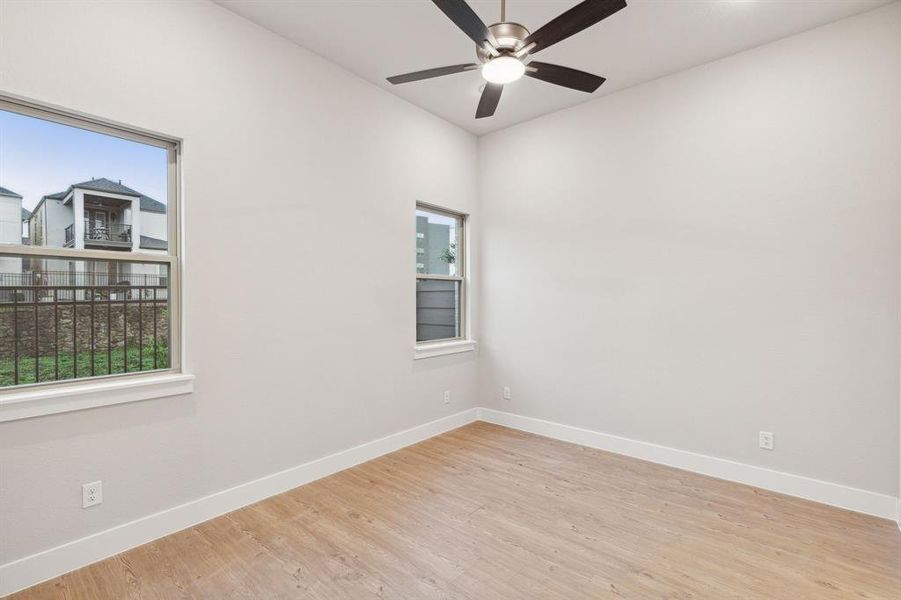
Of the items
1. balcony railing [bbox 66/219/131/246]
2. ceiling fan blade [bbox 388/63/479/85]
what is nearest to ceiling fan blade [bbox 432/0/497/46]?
ceiling fan blade [bbox 388/63/479/85]

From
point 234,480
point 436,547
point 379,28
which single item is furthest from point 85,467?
point 379,28

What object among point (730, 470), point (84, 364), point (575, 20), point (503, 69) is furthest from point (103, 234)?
point (730, 470)

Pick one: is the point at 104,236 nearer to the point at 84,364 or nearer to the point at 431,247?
the point at 84,364

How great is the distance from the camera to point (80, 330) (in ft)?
7.45

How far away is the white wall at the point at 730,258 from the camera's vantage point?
2.74 m

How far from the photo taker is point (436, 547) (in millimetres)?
2373

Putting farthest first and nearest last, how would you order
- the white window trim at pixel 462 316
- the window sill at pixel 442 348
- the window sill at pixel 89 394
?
1. the white window trim at pixel 462 316
2. the window sill at pixel 442 348
3. the window sill at pixel 89 394

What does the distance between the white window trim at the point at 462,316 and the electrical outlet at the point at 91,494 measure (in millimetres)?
2450

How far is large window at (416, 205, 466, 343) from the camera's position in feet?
13.9

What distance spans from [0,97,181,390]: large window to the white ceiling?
Answer: 1195 mm

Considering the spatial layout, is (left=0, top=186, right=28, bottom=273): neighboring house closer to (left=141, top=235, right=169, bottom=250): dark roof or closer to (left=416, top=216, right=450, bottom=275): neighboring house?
(left=141, top=235, right=169, bottom=250): dark roof

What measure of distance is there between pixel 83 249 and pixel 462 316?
328 cm

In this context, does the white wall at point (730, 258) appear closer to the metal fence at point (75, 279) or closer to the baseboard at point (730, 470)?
the baseboard at point (730, 470)

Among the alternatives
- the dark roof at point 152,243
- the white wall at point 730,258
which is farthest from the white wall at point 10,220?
the white wall at point 730,258
